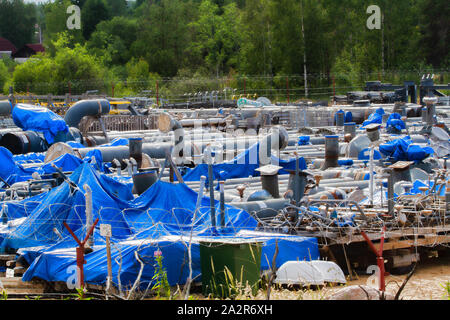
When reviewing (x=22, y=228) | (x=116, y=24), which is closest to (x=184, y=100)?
(x=22, y=228)

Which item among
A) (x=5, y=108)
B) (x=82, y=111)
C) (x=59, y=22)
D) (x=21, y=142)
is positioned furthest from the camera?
(x=59, y=22)

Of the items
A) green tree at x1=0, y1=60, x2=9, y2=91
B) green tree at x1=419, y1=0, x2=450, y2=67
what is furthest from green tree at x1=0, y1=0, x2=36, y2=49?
green tree at x1=419, y1=0, x2=450, y2=67

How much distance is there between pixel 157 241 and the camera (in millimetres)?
9883

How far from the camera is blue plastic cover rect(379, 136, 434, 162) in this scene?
16.1 meters

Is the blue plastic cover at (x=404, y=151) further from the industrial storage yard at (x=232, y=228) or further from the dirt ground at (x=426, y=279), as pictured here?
the dirt ground at (x=426, y=279)

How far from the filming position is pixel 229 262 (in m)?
8.78

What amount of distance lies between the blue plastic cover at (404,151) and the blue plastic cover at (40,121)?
1155cm

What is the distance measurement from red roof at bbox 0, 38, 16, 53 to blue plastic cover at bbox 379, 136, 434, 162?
97.0m

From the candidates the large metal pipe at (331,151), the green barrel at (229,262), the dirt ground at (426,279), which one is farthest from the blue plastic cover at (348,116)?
the green barrel at (229,262)

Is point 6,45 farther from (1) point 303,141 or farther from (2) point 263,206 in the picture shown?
(2) point 263,206

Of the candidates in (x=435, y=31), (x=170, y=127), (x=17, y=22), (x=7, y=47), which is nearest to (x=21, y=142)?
(x=170, y=127)

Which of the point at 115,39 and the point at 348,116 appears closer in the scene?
the point at 348,116

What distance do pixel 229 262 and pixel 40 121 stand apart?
16091 mm

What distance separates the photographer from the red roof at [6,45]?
10519 cm
